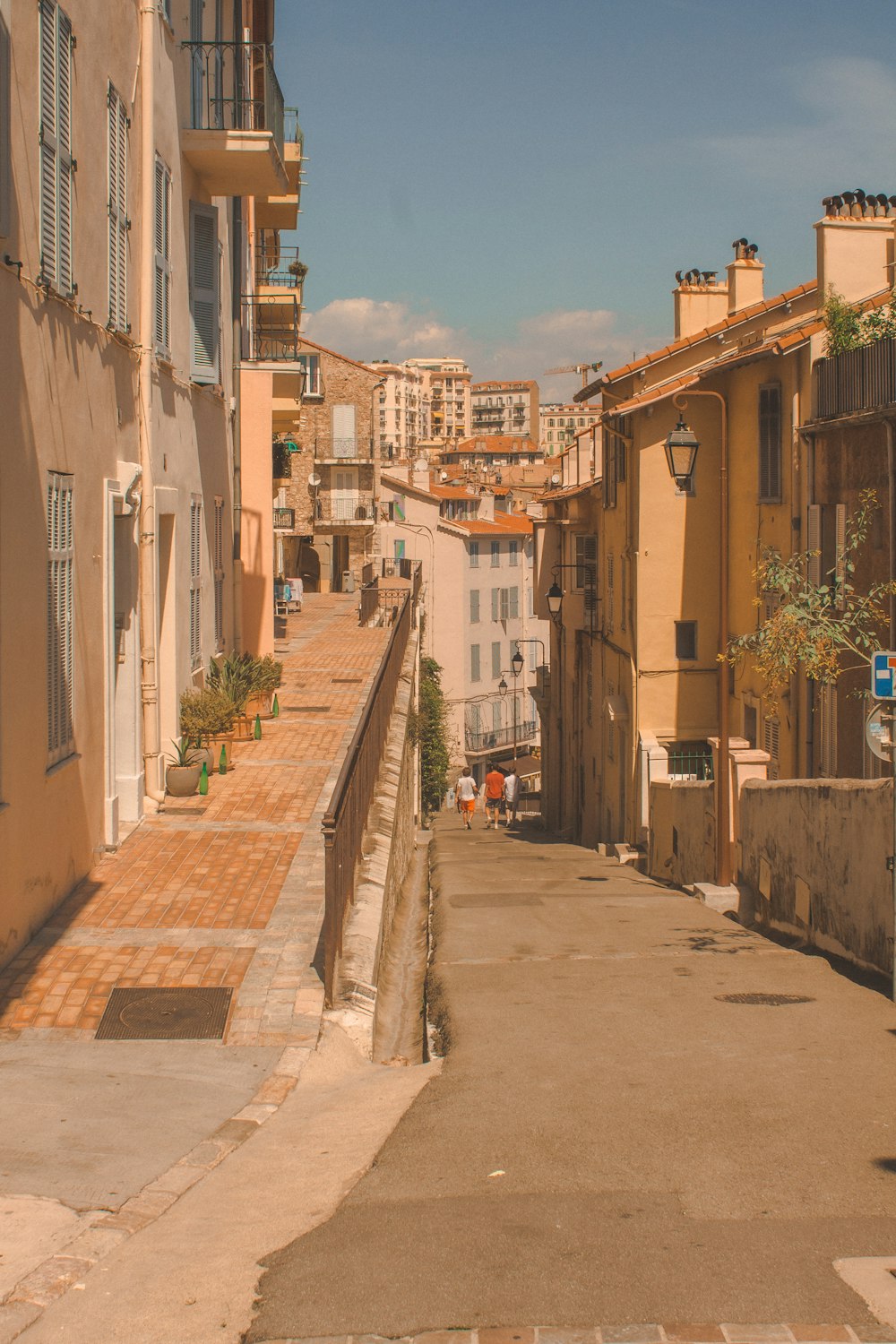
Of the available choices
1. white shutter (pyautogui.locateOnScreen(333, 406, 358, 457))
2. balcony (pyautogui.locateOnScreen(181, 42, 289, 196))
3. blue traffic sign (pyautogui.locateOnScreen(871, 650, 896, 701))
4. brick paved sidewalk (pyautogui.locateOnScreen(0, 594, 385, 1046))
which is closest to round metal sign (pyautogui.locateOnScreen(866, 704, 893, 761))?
blue traffic sign (pyautogui.locateOnScreen(871, 650, 896, 701))

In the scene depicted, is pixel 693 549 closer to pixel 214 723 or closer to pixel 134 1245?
pixel 214 723

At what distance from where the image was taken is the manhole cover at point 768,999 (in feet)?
30.2


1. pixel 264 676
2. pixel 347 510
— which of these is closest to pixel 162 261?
pixel 264 676

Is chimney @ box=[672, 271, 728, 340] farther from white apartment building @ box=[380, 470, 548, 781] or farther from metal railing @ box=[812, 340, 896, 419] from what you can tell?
white apartment building @ box=[380, 470, 548, 781]

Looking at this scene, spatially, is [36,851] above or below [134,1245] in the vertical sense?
above

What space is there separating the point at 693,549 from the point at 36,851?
51.8 ft

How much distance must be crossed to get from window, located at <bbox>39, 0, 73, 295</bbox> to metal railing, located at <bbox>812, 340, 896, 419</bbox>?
9.64 m

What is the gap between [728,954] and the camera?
11.5 m

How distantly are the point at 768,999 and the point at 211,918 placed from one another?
3.93m

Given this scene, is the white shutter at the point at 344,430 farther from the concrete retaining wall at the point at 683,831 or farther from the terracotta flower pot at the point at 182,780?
the terracotta flower pot at the point at 182,780

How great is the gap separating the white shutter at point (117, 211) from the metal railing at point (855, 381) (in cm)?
866

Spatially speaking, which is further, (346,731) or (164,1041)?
(346,731)

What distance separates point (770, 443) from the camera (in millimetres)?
19797

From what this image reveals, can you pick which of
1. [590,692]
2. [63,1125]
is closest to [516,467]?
[590,692]
